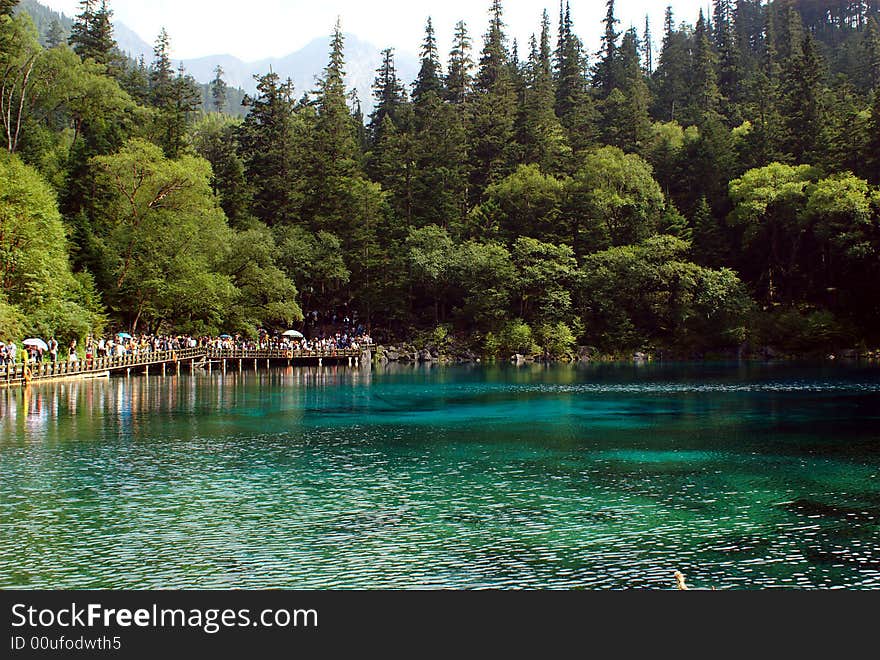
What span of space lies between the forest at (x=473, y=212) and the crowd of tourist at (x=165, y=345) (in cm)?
132

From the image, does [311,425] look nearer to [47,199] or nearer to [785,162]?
[47,199]

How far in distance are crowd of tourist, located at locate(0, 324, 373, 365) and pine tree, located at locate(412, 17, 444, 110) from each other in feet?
119

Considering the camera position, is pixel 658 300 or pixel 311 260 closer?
pixel 311 260

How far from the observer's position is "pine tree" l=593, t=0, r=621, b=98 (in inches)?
4400

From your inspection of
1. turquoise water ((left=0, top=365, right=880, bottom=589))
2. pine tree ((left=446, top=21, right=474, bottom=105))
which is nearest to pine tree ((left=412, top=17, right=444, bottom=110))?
pine tree ((left=446, top=21, right=474, bottom=105))

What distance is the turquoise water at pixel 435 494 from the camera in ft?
46.8

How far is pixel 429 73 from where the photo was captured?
103812 mm

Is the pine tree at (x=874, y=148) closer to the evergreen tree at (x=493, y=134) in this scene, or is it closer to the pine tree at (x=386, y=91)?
the evergreen tree at (x=493, y=134)

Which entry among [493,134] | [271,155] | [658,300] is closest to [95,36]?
[271,155]

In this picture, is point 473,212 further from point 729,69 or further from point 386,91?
point 729,69

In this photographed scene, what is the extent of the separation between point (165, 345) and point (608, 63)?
77.4 metres

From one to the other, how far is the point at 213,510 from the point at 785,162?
72.5 metres

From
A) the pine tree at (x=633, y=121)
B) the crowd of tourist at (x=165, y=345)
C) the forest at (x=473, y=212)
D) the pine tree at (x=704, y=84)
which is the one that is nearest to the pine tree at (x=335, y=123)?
the forest at (x=473, y=212)

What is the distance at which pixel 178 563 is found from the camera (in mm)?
14531
